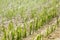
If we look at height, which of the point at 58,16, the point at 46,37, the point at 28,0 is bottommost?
the point at 46,37

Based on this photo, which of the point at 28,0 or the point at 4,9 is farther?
the point at 28,0

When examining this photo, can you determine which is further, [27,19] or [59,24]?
[27,19]

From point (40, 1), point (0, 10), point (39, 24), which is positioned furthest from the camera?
point (40, 1)

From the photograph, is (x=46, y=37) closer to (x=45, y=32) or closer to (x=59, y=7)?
(x=45, y=32)

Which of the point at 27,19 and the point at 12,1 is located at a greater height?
the point at 12,1

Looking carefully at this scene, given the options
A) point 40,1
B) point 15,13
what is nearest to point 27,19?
point 15,13

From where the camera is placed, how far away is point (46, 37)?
4.41 m

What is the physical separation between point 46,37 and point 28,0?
404 cm

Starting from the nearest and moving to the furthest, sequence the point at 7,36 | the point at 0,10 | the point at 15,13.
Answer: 1. the point at 7,36
2. the point at 15,13
3. the point at 0,10

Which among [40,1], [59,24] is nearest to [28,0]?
[40,1]

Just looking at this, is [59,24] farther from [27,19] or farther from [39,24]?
[27,19]

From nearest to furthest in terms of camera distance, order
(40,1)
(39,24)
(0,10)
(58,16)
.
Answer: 1. (39,24)
2. (58,16)
3. (0,10)
4. (40,1)

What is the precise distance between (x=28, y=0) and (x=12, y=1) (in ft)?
2.19

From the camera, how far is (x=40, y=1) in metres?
7.97
